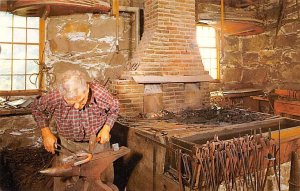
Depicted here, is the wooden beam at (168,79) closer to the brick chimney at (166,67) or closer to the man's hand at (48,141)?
the brick chimney at (166,67)

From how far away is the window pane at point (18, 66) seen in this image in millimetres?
5387

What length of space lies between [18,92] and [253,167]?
15.3 feet

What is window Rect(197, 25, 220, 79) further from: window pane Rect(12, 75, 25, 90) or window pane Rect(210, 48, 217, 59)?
window pane Rect(12, 75, 25, 90)

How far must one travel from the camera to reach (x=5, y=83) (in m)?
5.33

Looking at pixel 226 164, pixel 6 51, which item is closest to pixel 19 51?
pixel 6 51

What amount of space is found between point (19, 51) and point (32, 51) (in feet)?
0.81

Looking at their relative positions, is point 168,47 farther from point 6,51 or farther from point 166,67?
point 6,51

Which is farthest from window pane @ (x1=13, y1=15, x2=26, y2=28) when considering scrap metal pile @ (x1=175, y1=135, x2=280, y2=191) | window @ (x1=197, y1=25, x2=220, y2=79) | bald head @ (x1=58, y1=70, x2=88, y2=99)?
window @ (x1=197, y1=25, x2=220, y2=79)

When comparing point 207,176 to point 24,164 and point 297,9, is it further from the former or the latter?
point 297,9

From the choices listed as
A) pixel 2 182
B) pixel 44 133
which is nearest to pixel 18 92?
pixel 2 182

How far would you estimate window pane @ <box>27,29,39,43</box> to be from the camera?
215 inches

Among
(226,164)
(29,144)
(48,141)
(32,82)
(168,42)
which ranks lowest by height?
(29,144)

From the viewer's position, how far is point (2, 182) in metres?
4.28

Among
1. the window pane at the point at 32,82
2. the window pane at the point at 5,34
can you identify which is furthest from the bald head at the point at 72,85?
the window pane at the point at 5,34
